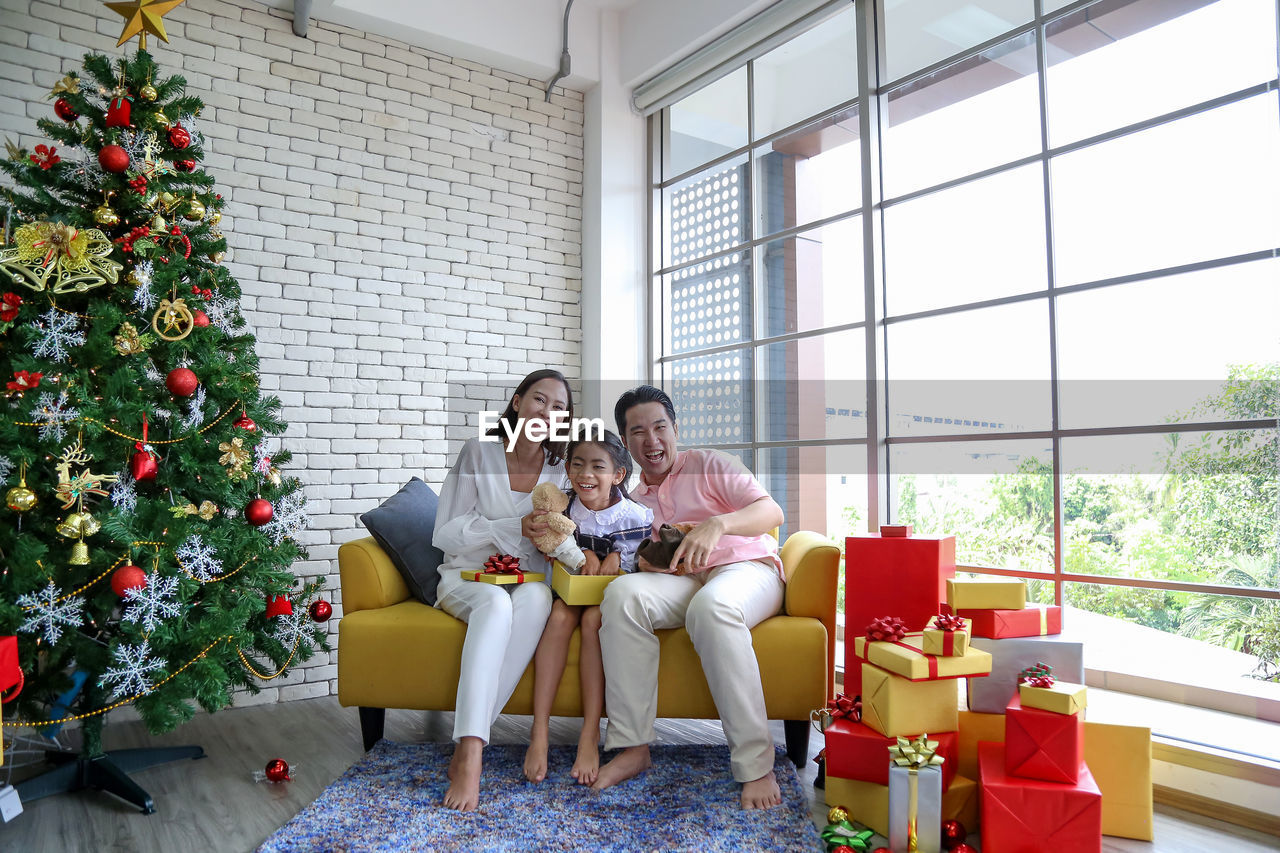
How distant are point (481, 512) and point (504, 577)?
31cm

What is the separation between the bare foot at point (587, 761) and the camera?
7.11 feet

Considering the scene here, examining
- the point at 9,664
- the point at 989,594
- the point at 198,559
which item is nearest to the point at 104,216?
the point at 198,559

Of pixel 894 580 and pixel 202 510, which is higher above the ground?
pixel 202 510

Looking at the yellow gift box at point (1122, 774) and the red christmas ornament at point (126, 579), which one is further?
the red christmas ornament at point (126, 579)

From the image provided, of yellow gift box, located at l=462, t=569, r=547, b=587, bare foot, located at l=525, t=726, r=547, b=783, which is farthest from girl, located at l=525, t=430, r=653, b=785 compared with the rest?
yellow gift box, located at l=462, t=569, r=547, b=587

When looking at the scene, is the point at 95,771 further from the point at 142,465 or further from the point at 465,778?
the point at 465,778

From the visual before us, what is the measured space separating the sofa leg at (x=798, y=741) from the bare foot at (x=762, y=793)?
0.91 ft

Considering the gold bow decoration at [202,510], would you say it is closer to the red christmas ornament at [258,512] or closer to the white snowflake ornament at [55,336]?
the red christmas ornament at [258,512]

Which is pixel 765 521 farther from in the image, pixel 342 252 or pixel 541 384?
pixel 342 252

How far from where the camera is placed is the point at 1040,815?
1.71 metres

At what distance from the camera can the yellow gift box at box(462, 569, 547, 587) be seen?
236cm

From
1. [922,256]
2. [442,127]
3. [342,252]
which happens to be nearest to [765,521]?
[922,256]

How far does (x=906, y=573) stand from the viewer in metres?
2.22

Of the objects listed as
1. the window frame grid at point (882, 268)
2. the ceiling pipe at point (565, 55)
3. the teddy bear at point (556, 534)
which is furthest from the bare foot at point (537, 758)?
the ceiling pipe at point (565, 55)
